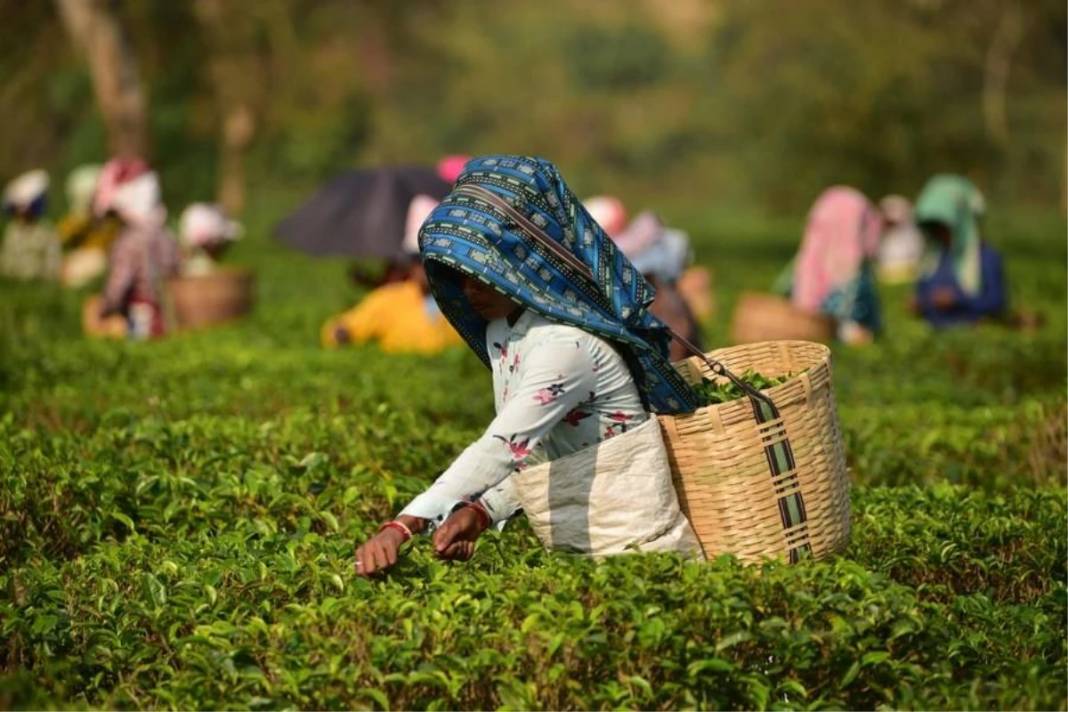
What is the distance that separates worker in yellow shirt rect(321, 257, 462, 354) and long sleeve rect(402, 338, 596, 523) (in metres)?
6.51

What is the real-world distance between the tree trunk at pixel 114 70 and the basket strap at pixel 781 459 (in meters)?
20.0

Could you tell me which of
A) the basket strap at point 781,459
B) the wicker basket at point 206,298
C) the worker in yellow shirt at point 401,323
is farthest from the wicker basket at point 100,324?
the basket strap at point 781,459

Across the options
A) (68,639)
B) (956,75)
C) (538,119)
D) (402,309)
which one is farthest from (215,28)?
(538,119)

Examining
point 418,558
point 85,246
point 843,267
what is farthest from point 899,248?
point 418,558

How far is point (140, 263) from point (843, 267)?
5.52 metres

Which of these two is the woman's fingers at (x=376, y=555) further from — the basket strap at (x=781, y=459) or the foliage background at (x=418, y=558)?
the basket strap at (x=781, y=459)

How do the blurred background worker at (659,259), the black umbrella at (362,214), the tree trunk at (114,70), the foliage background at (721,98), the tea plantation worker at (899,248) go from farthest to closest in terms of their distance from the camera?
the foliage background at (721,98), the tea plantation worker at (899,248), the tree trunk at (114,70), the black umbrella at (362,214), the blurred background worker at (659,259)

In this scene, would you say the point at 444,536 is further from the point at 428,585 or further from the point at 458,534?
the point at 428,585

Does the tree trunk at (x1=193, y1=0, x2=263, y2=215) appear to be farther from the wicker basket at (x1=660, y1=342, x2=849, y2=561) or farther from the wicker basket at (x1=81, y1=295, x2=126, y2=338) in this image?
the wicker basket at (x1=660, y1=342, x2=849, y2=561)

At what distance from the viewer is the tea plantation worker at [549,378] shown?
4570mm

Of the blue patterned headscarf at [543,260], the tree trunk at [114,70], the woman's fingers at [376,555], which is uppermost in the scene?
the tree trunk at [114,70]

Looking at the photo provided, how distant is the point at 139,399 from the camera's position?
→ 8.64 metres

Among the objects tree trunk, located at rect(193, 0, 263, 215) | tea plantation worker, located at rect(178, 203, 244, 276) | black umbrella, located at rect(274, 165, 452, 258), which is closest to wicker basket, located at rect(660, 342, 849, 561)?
black umbrella, located at rect(274, 165, 452, 258)

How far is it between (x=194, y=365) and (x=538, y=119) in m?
68.5
